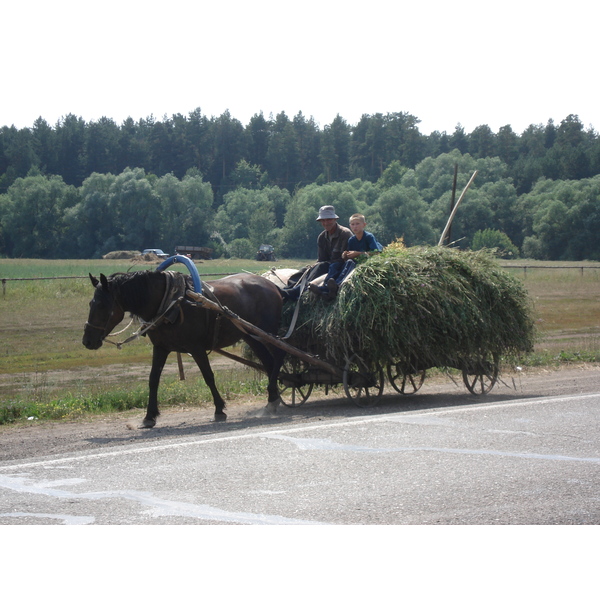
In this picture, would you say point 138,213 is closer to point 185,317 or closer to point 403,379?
point 403,379

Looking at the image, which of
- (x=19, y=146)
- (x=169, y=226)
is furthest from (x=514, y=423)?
(x=19, y=146)

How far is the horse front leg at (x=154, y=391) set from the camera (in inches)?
391

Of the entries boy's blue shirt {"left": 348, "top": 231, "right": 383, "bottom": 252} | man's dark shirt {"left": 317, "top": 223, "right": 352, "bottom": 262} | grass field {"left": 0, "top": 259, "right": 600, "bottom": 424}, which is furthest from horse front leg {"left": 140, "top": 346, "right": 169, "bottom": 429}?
boy's blue shirt {"left": 348, "top": 231, "right": 383, "bottom": 252}

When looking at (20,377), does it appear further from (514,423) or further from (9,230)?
(9,230)

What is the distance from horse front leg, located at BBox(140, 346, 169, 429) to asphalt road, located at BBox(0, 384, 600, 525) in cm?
160

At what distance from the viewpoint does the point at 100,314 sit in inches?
390

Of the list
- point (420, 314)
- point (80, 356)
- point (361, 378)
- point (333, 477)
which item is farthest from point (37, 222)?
point (333, 477)

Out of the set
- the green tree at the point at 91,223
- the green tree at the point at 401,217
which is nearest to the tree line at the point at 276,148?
the green tree at the point at 91,223

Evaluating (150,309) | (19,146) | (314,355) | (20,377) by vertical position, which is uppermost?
(19,146)

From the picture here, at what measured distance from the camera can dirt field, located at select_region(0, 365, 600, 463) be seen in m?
8.55

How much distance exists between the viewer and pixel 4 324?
79.7ft

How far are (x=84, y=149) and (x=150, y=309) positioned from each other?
12380cm

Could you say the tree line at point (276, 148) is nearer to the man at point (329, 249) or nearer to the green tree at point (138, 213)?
the green tree at point (138, 213)

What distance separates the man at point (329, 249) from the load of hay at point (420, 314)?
349 mm
